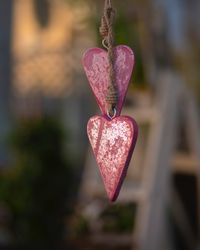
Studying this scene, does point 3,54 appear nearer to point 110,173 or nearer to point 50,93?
point 50,93

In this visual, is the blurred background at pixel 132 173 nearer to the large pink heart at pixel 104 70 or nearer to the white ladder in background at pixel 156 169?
the white ladder in background at pixel 156 169

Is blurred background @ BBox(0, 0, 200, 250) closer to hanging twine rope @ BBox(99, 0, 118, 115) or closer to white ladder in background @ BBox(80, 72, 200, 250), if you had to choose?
white ladder in background @ BBox(80, 72, 200, 250)

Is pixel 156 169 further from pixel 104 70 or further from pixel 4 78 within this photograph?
pixel 104 70

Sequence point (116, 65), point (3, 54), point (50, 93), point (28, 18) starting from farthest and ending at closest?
point (28, 18)
point (50, 93)
point (3, 54)
point (116, 65)

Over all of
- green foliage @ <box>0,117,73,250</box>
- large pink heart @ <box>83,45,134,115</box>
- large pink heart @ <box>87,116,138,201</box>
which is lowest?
green foliage @ <box>0,117,73,250</box>

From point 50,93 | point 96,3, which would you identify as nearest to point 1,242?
point 96,3

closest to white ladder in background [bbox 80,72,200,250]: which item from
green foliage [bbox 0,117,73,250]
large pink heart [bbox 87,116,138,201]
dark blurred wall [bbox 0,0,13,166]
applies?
green foliage [bbox 0,117,73,250]

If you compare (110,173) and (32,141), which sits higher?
(110,173)
